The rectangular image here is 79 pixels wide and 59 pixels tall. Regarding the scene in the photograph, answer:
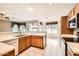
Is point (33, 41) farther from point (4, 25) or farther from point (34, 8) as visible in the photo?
point (4, 25)

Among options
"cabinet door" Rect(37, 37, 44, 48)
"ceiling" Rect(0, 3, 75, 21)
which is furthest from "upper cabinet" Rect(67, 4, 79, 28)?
"cabinet door" Rect(37, 37, 44, 48)

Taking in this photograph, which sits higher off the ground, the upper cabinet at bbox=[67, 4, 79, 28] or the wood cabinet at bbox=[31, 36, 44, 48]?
the upper cabinet at bbox=[67, 4, 79, 28]

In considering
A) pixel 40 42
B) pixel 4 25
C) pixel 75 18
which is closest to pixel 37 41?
pixel 40 42

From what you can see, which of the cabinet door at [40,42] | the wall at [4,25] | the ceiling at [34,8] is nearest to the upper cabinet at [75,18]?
the ceiling at [34,8]

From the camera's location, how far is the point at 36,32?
4.98 m

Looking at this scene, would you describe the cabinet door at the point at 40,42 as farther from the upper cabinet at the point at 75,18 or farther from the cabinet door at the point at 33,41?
the upper cabinet at the point at 75,18

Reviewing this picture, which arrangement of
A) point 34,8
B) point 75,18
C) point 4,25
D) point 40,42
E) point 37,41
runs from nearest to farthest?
point 75,18 < point 4,25 < point 34,8 < point 40,42 < point 37,41

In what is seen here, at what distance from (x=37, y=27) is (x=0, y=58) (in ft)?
12.9

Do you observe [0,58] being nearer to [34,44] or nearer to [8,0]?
[8,0]

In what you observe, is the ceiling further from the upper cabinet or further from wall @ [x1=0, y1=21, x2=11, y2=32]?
wall @ [x1=0, y1=21, x2=11, y2=32]

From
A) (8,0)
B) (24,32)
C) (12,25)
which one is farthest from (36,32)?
(8,0)

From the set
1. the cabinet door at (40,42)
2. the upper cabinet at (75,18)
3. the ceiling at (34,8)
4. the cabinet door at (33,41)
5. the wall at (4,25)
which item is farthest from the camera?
the cabinet door at (33,41)

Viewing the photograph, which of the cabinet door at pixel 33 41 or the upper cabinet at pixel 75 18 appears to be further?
the cabinet door at pixel 33 41

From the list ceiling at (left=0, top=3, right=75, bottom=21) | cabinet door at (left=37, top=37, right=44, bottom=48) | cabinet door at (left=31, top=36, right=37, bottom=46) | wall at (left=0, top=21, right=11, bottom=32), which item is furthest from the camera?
cabinet door at (left=31, top=36, right=37, bottom=46)
